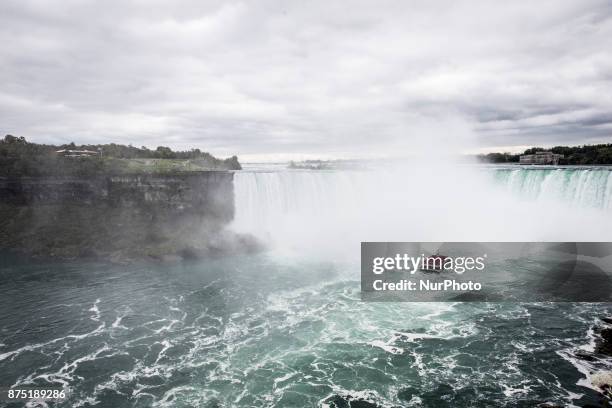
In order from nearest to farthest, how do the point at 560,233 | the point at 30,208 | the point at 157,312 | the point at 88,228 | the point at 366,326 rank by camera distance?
the point at 366,326 → the point at 157,312 → the point at 560,233 → the point at 88,228 → the point at 30,208

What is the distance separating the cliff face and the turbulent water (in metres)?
7.53

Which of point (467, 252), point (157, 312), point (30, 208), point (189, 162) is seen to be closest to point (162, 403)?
point (157, 312)

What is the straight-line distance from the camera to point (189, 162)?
7119 centimetres

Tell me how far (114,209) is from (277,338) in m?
41.4

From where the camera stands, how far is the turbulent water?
1844 centimetres

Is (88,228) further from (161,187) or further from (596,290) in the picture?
(596,290)

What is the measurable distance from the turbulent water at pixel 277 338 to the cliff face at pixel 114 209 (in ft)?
24.7

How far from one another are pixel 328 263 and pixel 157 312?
62.1 ft

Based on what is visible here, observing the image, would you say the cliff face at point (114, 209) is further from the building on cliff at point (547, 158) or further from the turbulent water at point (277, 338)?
the building on cliff at point (547, 158)

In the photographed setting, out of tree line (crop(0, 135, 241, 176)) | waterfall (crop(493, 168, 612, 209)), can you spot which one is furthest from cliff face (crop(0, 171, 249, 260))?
waterfall (crop(493, 168, 612, 209))

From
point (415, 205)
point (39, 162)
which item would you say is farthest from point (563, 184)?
point (39, 162)

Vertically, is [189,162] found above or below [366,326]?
above

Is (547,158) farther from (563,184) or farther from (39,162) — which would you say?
(39,162)

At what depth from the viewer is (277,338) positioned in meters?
24.2
